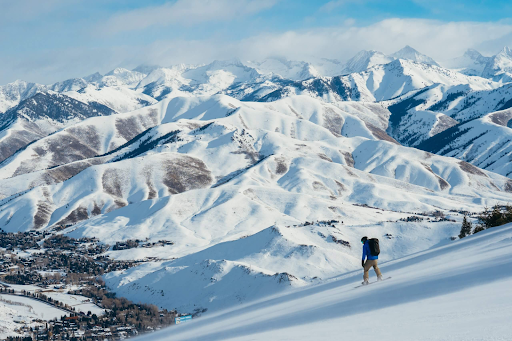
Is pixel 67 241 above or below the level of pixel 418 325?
below

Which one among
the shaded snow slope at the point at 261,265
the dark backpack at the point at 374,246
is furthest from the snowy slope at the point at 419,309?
the shaded snow slope at the point at 261,265

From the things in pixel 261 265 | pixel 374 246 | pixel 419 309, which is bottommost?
pixel 261 265

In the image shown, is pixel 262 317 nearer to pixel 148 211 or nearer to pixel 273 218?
pixel 273 218

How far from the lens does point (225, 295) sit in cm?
9369

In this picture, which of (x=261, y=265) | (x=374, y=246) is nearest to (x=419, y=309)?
(x=374, y=246)

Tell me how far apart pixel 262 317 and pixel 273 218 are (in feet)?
486

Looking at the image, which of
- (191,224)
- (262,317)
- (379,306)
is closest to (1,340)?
(262,317)

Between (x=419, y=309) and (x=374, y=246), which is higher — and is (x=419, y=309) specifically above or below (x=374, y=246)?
above

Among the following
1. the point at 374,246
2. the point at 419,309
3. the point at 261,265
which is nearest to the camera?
the point at 419,309

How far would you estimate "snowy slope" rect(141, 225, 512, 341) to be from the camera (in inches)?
608

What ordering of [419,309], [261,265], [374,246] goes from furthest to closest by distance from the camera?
[261,265]
[374,246]
[419,309]

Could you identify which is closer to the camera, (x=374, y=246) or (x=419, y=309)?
(x=419, y=309)

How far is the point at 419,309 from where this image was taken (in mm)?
19188

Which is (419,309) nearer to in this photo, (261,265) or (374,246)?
(374,246)
